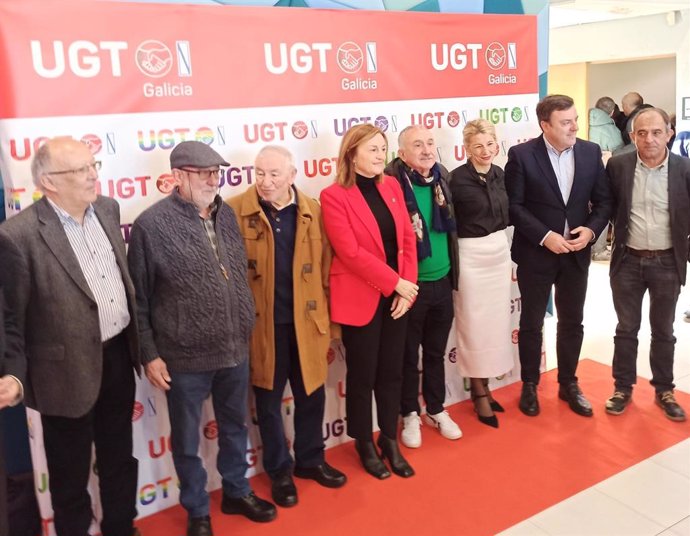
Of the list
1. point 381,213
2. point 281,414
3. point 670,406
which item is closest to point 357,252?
point 381,213

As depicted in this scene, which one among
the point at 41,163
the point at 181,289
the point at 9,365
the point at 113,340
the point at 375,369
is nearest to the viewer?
the point at 9,365

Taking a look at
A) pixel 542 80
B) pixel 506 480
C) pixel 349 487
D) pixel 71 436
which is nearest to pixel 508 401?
pixel 506 480

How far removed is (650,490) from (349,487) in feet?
4.55

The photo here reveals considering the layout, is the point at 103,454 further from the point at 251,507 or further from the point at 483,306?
the point at 483,306

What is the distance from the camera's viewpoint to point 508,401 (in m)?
4.05

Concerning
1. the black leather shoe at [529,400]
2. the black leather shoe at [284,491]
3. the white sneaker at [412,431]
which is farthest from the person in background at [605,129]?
the black leather shoe at [284,491]

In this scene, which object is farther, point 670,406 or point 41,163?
point 670,406

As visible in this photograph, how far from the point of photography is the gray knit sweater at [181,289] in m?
2.56

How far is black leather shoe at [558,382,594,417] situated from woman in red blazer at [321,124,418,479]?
1180 millimetres

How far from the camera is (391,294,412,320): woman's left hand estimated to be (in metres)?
3.09

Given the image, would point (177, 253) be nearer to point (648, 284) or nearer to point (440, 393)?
point (440, 393)

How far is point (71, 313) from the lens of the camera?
7.50 feet

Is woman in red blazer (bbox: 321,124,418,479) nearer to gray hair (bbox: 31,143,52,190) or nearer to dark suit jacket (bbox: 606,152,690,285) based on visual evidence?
gray hair (bbox: 31,143,52,190)

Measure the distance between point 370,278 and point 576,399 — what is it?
1676 millimetres
